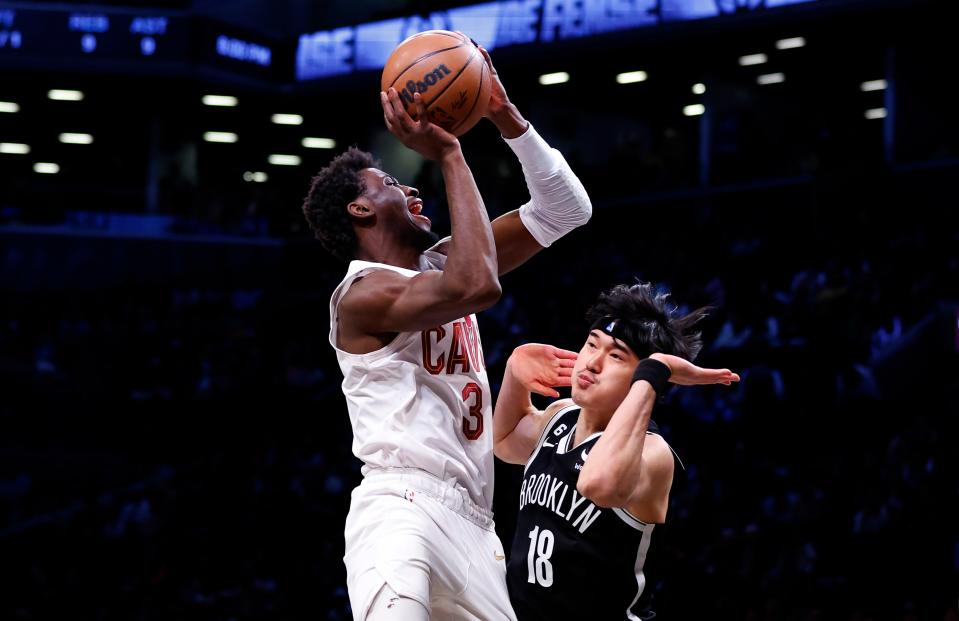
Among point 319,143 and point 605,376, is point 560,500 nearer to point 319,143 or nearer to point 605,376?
point 605,376

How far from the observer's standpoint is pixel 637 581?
134 inches

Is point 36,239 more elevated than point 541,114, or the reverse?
point 541,114

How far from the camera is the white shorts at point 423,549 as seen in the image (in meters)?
3.12

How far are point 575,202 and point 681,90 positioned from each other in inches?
556

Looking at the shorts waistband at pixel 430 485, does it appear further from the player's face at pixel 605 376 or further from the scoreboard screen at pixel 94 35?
the scoreboard screen at pixel 94 35

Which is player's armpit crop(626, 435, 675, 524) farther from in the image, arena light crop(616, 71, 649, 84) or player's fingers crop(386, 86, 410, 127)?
arena light crop(616, 71, 649, 84)

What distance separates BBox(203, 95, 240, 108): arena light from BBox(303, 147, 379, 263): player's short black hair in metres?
16.1

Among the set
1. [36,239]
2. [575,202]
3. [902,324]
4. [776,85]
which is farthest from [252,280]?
[575,202]

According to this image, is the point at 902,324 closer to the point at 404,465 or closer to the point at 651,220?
the point at 651,220

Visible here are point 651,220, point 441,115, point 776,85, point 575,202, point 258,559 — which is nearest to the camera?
point 441,115

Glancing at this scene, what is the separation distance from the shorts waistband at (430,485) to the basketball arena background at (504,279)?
646 mm

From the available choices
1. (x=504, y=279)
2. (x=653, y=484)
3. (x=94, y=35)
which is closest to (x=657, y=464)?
(x=653, y=484)

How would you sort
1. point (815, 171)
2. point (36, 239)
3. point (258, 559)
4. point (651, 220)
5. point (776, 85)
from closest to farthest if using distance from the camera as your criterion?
point (258, 559) → point (815, 171) → point (651, 220) → point (776, 85) → point (36, 239)

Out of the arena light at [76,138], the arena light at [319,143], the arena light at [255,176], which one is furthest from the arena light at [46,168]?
the arena light at [319,143]
